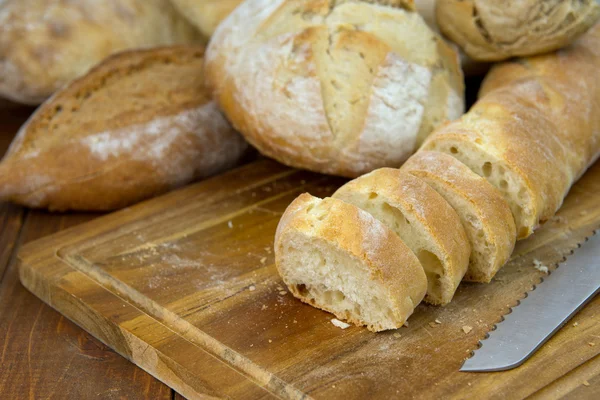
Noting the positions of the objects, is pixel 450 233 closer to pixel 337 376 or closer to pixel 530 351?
pixel 530 351

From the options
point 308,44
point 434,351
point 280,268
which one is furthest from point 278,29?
point 434,351

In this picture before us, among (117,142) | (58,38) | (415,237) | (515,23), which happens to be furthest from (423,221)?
(58,38)

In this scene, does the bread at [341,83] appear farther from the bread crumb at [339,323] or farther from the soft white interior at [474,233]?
the bread crumb at [339,323]

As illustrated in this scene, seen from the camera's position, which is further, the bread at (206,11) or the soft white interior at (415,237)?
the bread at (206,11)

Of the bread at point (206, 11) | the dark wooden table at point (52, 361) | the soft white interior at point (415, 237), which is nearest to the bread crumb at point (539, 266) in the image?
the soft white interior at point (415, 237)

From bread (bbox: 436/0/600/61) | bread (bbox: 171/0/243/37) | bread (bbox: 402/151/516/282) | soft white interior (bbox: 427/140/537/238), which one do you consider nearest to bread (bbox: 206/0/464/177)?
bread (bbox: 436/0/600/61)
